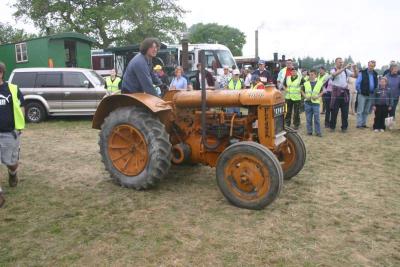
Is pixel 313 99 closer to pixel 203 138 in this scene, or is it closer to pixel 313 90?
pixel 313 90

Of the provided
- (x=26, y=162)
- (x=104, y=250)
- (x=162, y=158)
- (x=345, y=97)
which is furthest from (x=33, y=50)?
(x=104, y=250)

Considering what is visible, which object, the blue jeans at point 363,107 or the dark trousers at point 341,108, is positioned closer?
the dark trousers at point 341,108

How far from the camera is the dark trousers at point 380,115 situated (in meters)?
10.1

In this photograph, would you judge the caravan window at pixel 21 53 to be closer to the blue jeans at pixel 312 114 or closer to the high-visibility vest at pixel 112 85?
the high-visibility vest at pixel 112 85

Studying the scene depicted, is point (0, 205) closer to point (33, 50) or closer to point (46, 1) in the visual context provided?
point (33, 50)

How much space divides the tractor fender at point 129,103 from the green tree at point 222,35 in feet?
225

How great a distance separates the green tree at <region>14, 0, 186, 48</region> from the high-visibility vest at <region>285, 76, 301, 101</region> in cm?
2281

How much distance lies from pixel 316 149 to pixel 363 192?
Result: 2.77m

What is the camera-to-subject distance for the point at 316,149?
7973 mm

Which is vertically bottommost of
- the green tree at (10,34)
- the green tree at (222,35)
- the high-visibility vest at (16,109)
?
the high-visibility vest at (16,109)

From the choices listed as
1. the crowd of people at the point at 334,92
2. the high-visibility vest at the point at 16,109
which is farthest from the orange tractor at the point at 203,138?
the crowd of people at the point at 334,92

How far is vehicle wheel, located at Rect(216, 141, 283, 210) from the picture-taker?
441 cm

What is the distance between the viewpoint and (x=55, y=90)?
1177cm

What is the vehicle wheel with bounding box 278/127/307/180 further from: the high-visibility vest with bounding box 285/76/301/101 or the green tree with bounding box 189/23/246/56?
the green tree with bounding box 189/23/246/56
